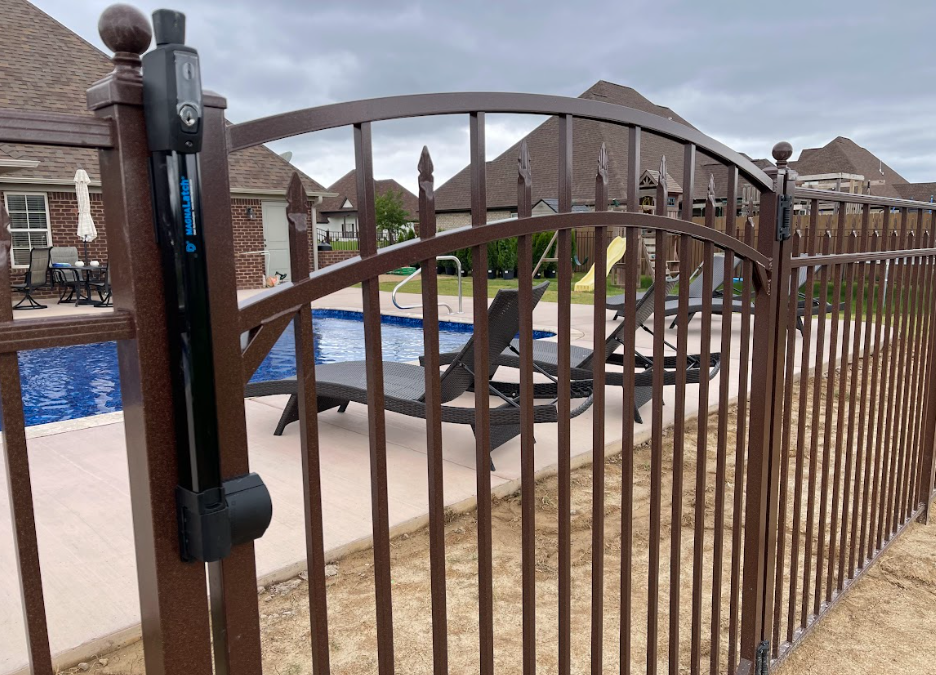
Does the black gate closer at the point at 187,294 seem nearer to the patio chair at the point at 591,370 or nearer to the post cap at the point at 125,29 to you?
the post cap at the point at 125,29

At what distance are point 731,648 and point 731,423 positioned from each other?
321 centimetres

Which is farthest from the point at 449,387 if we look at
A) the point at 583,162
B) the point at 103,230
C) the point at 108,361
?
the point at 583,162

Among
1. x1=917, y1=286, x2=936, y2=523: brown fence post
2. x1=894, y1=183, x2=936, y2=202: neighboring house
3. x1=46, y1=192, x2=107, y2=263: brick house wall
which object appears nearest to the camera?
x1=917, y1=286, x2=936, y2=523: brown fence post

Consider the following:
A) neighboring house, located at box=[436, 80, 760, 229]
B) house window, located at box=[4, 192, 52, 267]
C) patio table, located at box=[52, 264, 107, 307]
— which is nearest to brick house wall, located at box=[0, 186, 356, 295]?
house window, located at box=[4, 192, 52, 267]

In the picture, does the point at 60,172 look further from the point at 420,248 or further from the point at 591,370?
the point at 420,248

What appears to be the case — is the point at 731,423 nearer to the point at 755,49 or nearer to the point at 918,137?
the point at 755,49

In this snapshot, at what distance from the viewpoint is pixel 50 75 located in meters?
16.5

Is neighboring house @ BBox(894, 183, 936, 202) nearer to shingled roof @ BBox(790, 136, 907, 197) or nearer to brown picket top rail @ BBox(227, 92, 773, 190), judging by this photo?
shingled roof @ BBox(790, 136, 907, 197)

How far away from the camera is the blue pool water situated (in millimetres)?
6773

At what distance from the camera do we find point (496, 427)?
12.7 feet

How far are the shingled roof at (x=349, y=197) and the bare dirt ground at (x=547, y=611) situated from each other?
37883 millimetres

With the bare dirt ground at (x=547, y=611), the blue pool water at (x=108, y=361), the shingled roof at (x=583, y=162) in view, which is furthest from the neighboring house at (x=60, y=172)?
the bare dirt ground at (x=547, y=611)

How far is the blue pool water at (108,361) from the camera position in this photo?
6.77 metres

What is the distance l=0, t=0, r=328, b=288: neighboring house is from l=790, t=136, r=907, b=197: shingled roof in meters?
26.9
